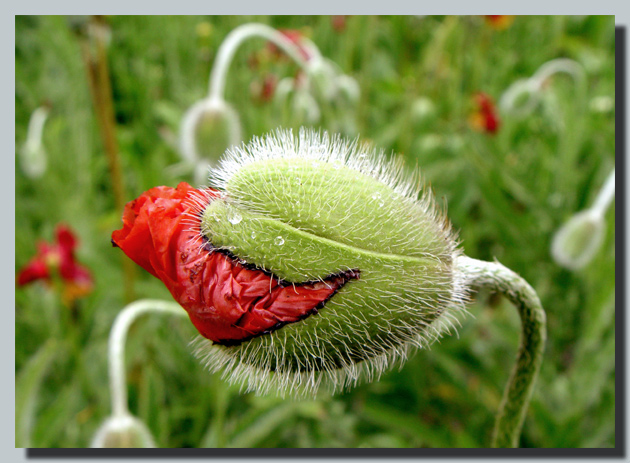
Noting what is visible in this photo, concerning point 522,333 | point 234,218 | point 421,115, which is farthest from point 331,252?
point 421,115

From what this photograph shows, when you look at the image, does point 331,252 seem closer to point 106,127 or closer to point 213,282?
point 213,282

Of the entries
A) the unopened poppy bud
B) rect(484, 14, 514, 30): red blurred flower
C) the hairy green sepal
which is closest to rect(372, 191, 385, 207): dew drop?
the hairy green sepal

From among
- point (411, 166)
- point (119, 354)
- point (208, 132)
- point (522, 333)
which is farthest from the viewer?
point (411, 166)

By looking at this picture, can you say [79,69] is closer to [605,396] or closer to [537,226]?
[537,226]

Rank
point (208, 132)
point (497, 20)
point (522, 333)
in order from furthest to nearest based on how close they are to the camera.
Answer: point (497, 20) → point (208, 132) → point (522, 333)

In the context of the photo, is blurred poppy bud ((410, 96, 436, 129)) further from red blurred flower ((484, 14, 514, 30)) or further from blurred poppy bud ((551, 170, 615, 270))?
blurred poppy bud ((551, 170, 615, 270))

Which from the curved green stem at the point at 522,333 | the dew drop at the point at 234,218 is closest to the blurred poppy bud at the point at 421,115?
the curved green stem at the point at 522,333
